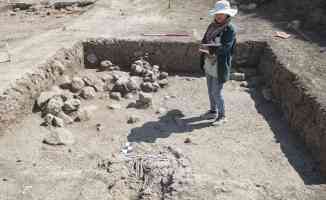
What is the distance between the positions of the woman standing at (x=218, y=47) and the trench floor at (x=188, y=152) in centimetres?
69

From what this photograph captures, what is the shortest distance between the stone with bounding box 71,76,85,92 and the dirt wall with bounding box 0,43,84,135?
0.32m

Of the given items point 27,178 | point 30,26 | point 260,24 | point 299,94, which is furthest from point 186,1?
point 27,178

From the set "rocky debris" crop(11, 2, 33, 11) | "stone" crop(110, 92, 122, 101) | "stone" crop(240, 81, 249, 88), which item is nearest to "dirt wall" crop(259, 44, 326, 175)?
"stone" crop(240, 81, 249, 88)

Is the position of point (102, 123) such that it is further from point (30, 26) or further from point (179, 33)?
point (30, 26)

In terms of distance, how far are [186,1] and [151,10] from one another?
111cm

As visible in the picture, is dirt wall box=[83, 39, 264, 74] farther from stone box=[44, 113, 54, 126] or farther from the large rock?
Result: stone box=[44, 113, 54, 126]

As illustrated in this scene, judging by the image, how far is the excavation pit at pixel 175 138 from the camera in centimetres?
429

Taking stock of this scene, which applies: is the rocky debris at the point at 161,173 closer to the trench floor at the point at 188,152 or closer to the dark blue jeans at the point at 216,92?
the trench floor at the point at 188,152

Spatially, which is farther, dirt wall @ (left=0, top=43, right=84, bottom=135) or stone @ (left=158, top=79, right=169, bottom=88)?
stone @ (left=158, top=79, right=169, bottom=88)

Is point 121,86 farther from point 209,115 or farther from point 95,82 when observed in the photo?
point 209,115

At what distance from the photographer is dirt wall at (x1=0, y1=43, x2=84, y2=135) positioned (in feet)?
17.8

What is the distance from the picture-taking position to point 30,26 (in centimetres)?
983

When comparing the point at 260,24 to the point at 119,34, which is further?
the point at 260,24

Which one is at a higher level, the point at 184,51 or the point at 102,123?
the point at 184,51
